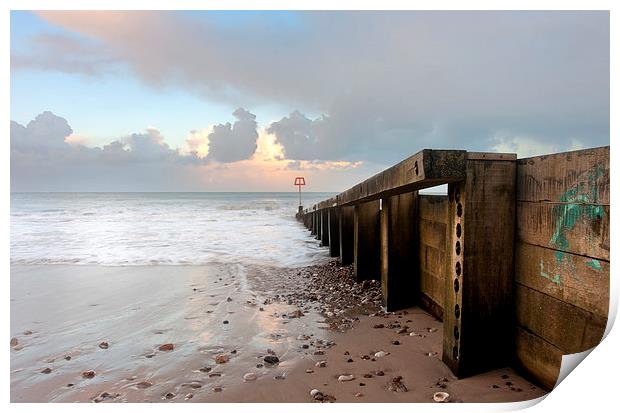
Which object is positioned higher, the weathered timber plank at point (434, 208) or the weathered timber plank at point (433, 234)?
the weathered timber plank at point (434, 208)

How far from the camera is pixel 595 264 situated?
6.57 feet

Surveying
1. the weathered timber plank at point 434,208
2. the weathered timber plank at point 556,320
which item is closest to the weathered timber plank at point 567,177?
the weathered timber plank at point 556,320

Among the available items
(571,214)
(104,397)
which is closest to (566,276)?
(571,214)

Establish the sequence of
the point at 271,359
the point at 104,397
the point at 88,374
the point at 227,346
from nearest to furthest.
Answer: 1. the point at 104,397
2. the point at 88,374
3. the point at 271,359
4. the point at 227,346

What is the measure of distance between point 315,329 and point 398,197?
170 cm

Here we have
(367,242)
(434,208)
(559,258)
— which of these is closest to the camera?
(559,258)

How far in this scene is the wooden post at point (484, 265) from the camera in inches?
99.8

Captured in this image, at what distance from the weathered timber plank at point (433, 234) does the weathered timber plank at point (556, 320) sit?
114cm

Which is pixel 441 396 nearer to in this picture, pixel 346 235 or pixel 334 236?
pixel 346 235

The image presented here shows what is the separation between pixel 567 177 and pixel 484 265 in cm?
74

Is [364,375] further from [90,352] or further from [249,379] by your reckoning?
[90,352]

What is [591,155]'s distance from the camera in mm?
2012

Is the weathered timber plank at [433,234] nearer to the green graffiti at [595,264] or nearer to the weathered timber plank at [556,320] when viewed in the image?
the weathered timber plank at [556,320]
